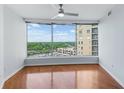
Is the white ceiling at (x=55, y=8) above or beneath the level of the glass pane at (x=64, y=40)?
above

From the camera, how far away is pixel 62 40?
671 cm

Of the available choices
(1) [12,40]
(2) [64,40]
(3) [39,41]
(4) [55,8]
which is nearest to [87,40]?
(2) [64,40]

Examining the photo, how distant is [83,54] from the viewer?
675 centimetres

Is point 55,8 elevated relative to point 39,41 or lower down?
elevated

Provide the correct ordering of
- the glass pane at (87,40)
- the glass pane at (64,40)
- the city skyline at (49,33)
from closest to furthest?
1. the city skyline at (49,33)
2. the glass pane at (64,40)
3. the glass pane at (87,40)

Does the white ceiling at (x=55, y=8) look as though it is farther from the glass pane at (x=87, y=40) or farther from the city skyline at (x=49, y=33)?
the glass pane at (x=87, y=40)

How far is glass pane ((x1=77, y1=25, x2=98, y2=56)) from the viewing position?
671 centimetres

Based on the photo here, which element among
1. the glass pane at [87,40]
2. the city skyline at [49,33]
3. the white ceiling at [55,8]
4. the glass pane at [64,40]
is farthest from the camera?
the glass pane at [87,40]

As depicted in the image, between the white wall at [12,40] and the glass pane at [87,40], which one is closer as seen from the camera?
the white wall at [12,40]

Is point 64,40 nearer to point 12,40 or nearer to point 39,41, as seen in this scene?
point 39,41

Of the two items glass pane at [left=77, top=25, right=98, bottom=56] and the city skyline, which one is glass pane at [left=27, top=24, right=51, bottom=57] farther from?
glass pane at [left=77, top=25, right=98, bottom=56]

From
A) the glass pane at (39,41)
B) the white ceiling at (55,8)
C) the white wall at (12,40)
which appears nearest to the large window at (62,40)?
the glass pane at (39,41)

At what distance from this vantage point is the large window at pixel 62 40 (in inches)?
253

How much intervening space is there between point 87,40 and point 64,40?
114cm
